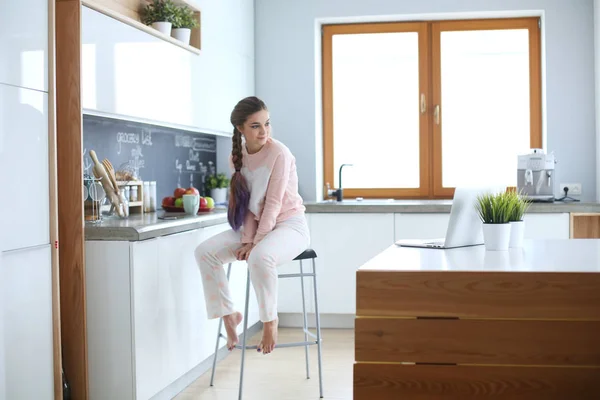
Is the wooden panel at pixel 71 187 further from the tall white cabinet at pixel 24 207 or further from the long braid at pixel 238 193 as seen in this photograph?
the long braid at pixel 238 193

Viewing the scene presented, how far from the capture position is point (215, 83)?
465cm

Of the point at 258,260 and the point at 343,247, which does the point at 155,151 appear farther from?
the point at 258,260

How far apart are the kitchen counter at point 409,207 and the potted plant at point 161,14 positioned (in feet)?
5.28

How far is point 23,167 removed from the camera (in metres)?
2.64

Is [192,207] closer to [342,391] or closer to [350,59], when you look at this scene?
[342,391]

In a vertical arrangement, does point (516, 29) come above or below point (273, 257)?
above

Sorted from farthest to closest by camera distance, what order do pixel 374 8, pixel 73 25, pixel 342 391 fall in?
pixel 374 8, pixel 342 391, pixel 73 25

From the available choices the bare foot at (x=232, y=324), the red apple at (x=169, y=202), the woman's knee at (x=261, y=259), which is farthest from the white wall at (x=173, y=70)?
the bare foot at (x=232, y=324)

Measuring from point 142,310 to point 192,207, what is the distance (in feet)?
3.18

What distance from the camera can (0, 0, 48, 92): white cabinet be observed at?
255 cm

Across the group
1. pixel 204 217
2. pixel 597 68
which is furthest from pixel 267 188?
pixel 597 68

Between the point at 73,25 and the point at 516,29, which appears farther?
the point at 516,29

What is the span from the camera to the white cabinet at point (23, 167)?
2.55 m

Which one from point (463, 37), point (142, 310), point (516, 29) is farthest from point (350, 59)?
point (142, 310)
